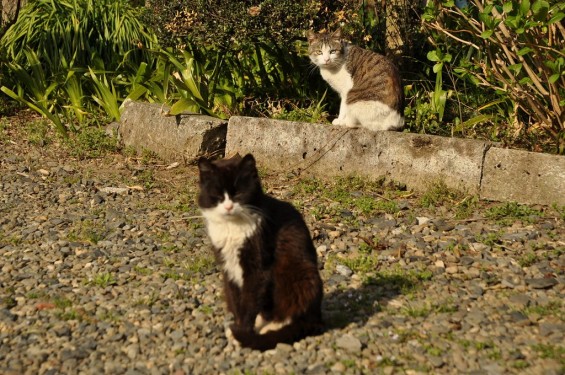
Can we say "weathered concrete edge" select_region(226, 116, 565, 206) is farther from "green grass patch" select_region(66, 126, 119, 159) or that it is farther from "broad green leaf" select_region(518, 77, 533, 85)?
"green grass patch" select_region(66, 126, 119, 159)

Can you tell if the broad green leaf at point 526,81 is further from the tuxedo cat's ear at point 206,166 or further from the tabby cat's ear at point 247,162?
the tuxedo cat's ear at point 206,166

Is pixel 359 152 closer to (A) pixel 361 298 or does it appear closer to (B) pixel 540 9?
(B) pixel 540 9

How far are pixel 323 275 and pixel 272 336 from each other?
1.14 meters

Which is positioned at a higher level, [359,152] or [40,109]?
[359,152]

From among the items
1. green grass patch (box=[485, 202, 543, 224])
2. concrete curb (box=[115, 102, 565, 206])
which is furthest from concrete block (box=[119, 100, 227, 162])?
green grass patch (box=[485, 202, 543, 224])

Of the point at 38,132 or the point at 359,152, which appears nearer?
the point at 359,152

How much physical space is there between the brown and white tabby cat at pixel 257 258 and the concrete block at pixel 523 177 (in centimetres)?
283

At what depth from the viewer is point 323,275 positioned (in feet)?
16.5

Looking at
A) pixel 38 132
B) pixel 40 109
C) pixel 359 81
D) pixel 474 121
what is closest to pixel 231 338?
pixel 359 81

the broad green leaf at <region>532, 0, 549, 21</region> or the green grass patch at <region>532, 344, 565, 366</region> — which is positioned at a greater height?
the broad green leaf at <region>532, 0, 549, 21</region>

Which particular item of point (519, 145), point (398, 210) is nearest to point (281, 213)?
point (398, 210)

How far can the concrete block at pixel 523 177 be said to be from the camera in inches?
242

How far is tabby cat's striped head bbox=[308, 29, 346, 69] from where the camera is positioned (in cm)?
719

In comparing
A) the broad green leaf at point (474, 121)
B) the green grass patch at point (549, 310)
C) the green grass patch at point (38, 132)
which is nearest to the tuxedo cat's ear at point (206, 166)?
the green grass patch at point (549, 310)
